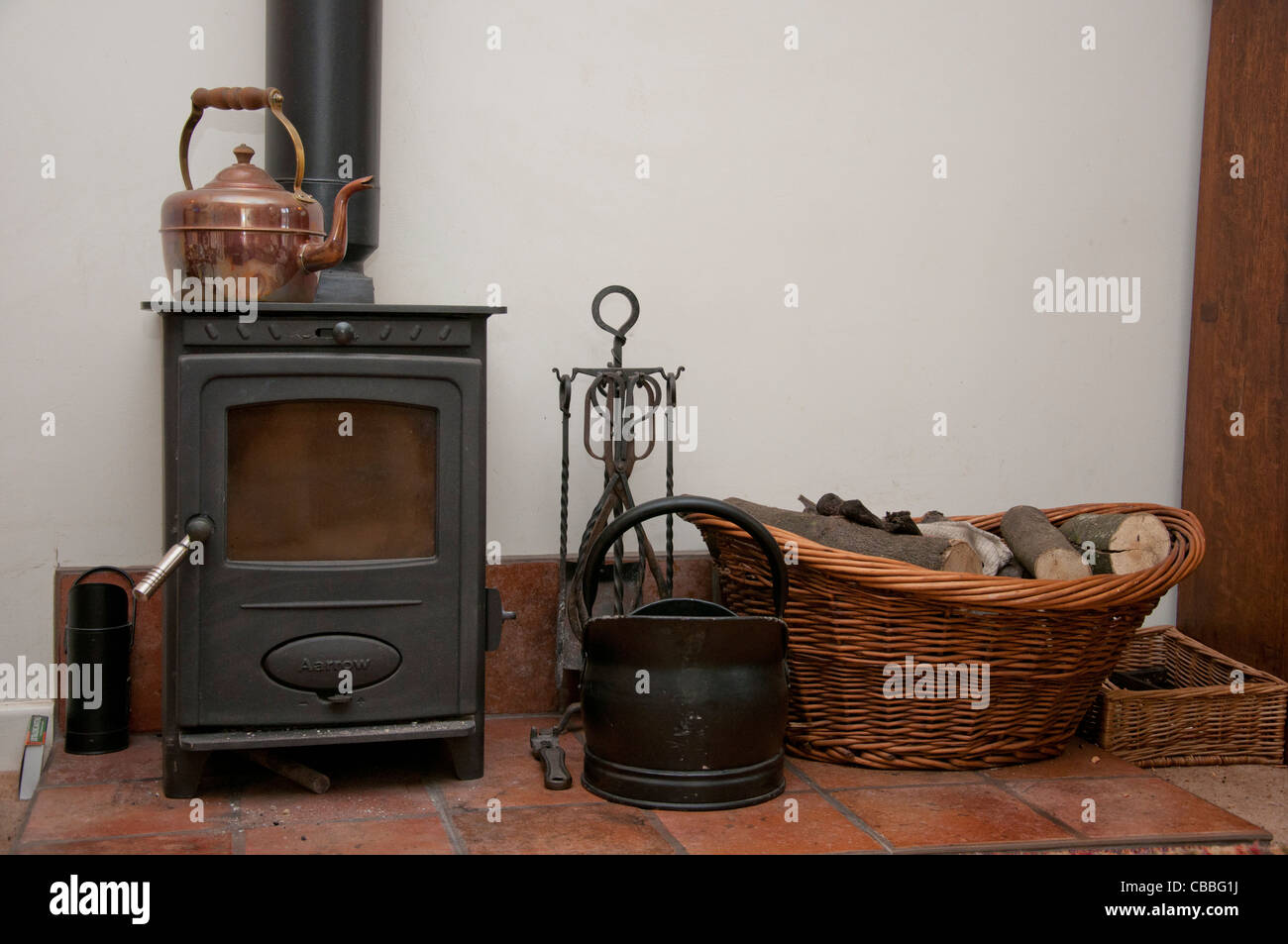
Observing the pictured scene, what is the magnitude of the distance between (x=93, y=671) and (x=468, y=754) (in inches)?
28.6

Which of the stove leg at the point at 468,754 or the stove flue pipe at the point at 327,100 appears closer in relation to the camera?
the stove leg at the point at 468,754

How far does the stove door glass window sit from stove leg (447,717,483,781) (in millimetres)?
328

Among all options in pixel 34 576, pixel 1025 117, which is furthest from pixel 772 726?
pixel 1025 117

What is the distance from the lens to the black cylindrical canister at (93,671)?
2426 millimetres

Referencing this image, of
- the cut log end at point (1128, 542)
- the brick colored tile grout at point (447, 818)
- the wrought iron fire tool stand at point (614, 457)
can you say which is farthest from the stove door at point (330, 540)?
the cut log end at point (1128, 542)

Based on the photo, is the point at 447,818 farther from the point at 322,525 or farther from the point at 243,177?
the point at 243,177

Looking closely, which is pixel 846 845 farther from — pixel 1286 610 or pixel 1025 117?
pixel 1025 117

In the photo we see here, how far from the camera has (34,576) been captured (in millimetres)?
2521

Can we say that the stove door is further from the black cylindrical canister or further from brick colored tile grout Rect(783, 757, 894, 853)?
brick colored tile grout Rect(783, 757, 894, 853)

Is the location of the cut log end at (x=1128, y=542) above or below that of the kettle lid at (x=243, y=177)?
below

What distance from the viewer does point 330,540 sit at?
7.13 ft

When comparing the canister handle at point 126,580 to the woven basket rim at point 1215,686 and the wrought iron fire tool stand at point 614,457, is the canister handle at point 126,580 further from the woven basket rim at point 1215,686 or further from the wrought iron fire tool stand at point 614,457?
the woven basket rim at point 1215,686

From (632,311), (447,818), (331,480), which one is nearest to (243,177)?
(331,480)

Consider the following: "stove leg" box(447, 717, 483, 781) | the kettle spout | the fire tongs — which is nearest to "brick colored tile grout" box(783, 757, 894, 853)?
the fire tongs
